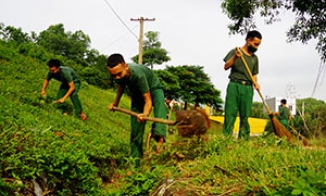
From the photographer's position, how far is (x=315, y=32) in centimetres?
1512

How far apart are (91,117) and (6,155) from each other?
25.9 feet

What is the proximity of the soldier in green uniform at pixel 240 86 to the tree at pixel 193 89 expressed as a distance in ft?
109

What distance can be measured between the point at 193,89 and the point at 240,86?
3465 centimetres

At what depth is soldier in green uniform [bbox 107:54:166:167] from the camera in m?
→ 5.54

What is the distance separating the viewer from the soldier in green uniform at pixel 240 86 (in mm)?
7078

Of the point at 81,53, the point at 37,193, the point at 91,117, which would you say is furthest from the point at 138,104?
the point at 81,53

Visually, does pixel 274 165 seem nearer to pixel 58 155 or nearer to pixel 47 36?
pixel 58 155

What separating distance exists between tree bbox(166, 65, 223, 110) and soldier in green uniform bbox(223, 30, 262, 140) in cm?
3312

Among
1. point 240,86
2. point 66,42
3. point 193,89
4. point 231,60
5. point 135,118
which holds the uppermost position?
point 66,42

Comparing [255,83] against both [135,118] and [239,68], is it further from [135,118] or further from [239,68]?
[135,118]

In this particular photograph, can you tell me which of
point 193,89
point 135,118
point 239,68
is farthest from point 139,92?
point 193,89

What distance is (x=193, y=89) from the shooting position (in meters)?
41.8

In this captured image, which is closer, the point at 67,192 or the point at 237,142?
the point at 67,192

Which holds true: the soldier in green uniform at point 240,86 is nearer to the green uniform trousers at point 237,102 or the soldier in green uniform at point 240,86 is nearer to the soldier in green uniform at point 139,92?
the green uniform trousers at point 237,102
